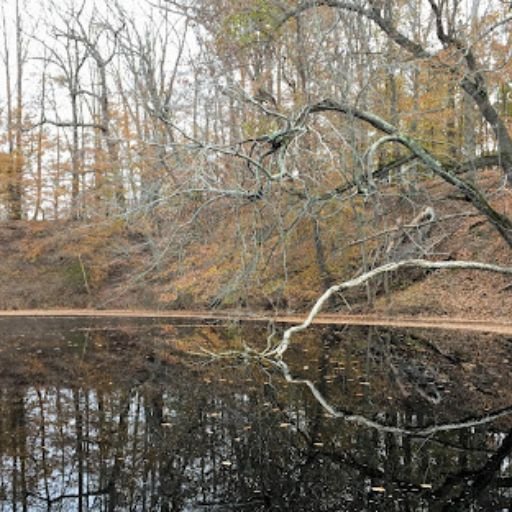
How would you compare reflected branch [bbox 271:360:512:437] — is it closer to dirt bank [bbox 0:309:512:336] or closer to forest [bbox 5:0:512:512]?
forest [bbox 5:0:512:512]

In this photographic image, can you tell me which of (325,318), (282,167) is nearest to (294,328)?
(282,167)

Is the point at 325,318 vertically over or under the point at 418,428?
over

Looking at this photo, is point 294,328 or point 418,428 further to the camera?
point 294,328

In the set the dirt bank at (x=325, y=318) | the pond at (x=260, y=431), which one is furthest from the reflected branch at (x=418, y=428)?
the dirt bank at (x=325, y=318)

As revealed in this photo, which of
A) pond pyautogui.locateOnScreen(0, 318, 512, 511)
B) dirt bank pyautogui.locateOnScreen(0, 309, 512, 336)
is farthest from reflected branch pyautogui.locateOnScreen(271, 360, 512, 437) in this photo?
dirt bank pyautogui.locateOnScreen(0, 309, 512, 336)

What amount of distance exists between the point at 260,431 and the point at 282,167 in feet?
9.83

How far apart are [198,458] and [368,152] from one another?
4.64 meters

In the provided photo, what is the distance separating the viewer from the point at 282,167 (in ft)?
22.2

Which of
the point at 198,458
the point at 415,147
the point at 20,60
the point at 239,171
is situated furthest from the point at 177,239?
the point at 20,60

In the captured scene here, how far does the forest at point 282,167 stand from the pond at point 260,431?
1.45 meters

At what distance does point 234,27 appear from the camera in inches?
381

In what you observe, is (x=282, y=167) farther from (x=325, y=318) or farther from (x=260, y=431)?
(x=325, y=318)

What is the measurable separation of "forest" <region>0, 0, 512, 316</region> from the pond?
1.45 meters

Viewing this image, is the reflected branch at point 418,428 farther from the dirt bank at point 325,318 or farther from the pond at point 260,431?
the dirt bank at point 325,318
